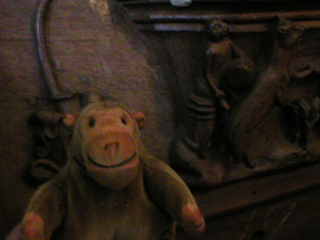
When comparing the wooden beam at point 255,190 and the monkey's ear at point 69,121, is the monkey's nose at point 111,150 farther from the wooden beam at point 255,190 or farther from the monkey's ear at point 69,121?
the wooden beam at point 255,190

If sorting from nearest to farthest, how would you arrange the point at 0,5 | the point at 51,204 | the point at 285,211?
1. the point at 51,204
2. the point at 0,5
3. the point at 285,211

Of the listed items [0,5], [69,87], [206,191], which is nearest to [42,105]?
[69,87]

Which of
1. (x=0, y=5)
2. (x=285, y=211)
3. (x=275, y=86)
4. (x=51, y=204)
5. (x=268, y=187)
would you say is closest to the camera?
(x=51, y=204)

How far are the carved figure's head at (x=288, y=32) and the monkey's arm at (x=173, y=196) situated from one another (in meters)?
0.65

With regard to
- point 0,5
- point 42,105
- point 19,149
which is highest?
point 0,5

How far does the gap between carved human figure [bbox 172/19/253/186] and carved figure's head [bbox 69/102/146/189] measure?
0.53m

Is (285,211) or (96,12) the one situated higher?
(96,12)

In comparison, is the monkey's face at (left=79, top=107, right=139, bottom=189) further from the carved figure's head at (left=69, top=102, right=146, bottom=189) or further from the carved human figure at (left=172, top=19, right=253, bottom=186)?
the carved human figure at (left=172, top=19, right=253, bottom=186)

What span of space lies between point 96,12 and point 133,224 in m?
0.73

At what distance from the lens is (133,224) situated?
658mm

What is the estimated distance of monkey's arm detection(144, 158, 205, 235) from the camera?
59 cm

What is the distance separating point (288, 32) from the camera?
1.07 metres

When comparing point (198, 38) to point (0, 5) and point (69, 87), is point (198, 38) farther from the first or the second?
point (0, 5)

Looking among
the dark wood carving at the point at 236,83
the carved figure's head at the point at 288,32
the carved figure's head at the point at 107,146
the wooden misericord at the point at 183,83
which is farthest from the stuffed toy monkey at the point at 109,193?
the carved figure's head at the point at 288,32
